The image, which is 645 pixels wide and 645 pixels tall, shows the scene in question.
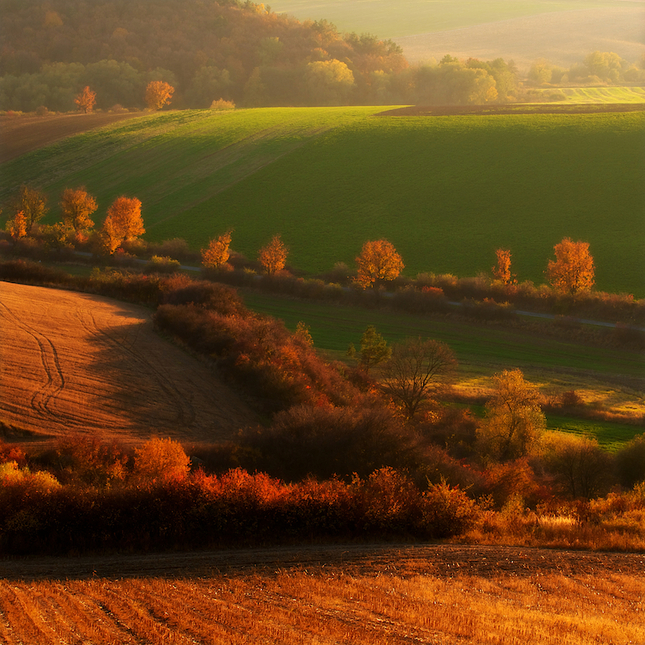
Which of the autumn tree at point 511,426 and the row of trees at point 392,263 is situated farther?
the row of trees at point 392,263

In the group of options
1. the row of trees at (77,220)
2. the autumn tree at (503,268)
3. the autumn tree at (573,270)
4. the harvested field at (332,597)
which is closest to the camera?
the harvested field at (332,597)

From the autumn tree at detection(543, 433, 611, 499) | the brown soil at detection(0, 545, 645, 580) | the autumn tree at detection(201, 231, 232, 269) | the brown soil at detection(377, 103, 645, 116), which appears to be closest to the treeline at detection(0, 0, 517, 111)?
the brown soil at detection(377, 103, 645, 116)

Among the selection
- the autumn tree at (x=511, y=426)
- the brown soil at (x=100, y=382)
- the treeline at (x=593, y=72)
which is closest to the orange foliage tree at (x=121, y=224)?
the brown soil at (x=100, y=382)

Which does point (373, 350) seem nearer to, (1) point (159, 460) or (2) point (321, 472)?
(2) point (321, 472)

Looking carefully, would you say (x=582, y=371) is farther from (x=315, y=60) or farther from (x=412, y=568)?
(x=315, y=60)

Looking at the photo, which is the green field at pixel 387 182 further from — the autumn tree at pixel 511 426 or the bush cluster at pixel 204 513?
the bush cluster at pixel 204 513

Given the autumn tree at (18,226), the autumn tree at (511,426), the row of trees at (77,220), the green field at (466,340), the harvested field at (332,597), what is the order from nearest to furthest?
the harvested field at (332,597)
the autumn tree at (511,426)
the green field at (466,340)
the row of trees at (77,220)
the autumn tree at (18,226)

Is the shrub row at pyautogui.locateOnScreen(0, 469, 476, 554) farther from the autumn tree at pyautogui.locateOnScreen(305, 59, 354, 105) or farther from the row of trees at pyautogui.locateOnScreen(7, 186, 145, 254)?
the autumn tree at pyautogui.locateOnScreen(305, 59, 354, 105)
